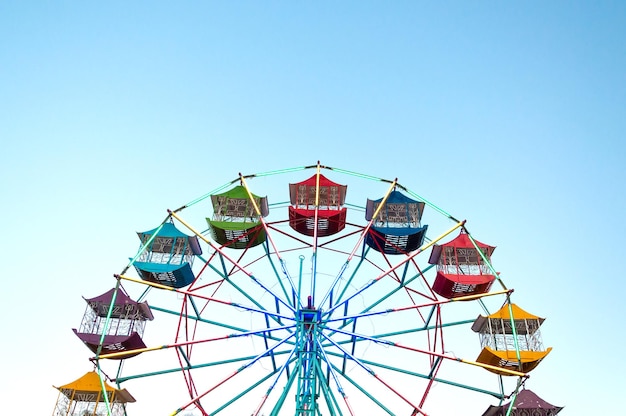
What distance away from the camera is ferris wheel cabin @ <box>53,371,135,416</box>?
22109 mm

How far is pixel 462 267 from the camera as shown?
2192 cm

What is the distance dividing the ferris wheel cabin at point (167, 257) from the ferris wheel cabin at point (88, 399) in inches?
198

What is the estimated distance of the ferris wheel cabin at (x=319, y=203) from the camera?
74.9 ft

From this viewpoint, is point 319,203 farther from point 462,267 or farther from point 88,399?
point 88,399

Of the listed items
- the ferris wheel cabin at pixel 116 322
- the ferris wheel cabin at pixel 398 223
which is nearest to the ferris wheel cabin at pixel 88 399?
the ferris wheel cabin at pixel 116 322

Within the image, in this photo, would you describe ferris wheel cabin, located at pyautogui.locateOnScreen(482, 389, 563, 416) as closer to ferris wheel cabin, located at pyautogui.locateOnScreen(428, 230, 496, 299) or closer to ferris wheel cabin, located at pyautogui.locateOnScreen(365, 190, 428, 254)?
ferris wheel cabin, located at pyautogui.locateOnScreen(428, 230, 496, 299)

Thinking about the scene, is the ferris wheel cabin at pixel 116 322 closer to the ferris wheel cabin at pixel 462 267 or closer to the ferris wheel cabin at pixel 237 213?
the ferris wheel cabin at pixel 237 213

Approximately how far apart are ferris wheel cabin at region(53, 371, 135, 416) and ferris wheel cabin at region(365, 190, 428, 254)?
12.5 metres

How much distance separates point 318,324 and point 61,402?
39.1ft

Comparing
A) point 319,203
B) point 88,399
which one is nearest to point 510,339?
point 319,203

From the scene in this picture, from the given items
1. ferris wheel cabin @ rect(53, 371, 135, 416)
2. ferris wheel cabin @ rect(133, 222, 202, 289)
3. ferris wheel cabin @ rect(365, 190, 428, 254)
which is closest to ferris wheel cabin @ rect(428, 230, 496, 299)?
ferris wheel cabin @ rect(365, 190, 428, 254)

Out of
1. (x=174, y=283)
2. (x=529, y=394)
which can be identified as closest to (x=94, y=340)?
(x=174, y=283)

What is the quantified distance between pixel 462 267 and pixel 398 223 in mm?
3218

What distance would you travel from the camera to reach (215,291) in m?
23.1
